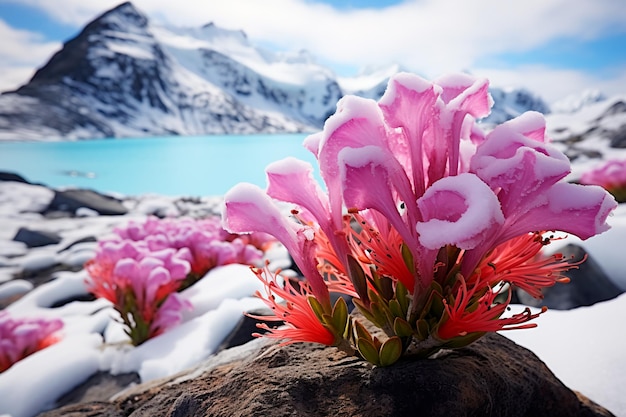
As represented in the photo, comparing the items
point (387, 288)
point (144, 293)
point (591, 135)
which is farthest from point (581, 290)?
point (591, 135)

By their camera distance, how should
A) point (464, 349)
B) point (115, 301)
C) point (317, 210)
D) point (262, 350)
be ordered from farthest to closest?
point (115, 301) → point (262, 350) → point (464, 349) → point (317, 210)

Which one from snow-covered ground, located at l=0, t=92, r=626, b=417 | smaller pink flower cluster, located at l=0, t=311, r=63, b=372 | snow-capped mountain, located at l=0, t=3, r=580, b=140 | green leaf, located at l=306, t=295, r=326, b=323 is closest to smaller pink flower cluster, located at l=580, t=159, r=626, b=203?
snow-covered ground, located at l=0, t=92, r=626, b=417

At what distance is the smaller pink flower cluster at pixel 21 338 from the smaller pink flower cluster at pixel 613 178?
7798mm

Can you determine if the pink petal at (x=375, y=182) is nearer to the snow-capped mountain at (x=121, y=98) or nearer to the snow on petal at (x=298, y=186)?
the snow on petal at (x=298, y=186)

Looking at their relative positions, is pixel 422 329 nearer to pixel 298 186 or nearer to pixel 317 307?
pixel 317 307

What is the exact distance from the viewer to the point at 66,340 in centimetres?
399

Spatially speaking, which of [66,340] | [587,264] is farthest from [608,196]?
[66,340]

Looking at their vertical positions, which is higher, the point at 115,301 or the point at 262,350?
the point at 262,350

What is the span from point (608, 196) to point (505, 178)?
0.29m

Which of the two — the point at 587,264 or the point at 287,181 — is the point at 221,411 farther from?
the point at 587,264

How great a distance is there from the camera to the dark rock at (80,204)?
13984 millimetres

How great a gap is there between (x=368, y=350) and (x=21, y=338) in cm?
381

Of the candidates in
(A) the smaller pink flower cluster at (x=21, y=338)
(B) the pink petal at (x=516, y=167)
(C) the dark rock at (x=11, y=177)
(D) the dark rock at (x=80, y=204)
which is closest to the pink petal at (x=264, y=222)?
(B) the pink petal at (x=516, y=167)

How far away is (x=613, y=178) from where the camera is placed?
286 inches
